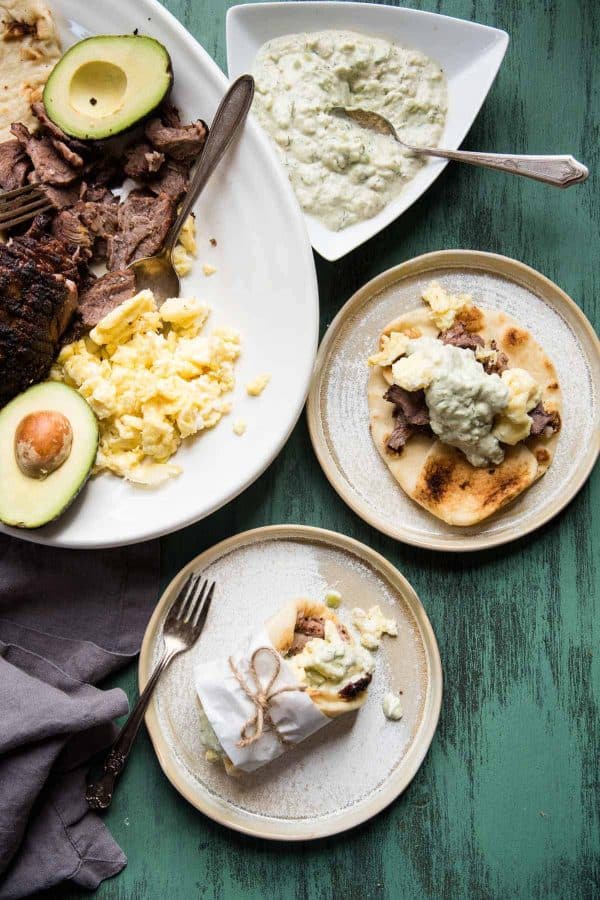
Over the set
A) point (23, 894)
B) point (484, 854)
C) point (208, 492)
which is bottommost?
point (484, 854)

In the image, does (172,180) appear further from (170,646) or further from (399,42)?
(170,646)

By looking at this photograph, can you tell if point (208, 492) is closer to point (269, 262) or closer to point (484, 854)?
point (269, 262)

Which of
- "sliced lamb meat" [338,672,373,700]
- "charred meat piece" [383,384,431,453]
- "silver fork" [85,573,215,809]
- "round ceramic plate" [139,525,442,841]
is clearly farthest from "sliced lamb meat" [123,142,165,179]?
"sliced lamb meat" [338,672,373,700]

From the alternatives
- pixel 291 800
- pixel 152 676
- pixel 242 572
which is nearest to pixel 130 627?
pixel 152 676

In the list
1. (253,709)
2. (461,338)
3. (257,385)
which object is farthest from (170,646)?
(461,338)

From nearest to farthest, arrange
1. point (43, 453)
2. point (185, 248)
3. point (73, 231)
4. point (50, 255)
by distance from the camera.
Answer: point (43, 453)
point (50, 255)
point (73, 231)
point (185, 248)
